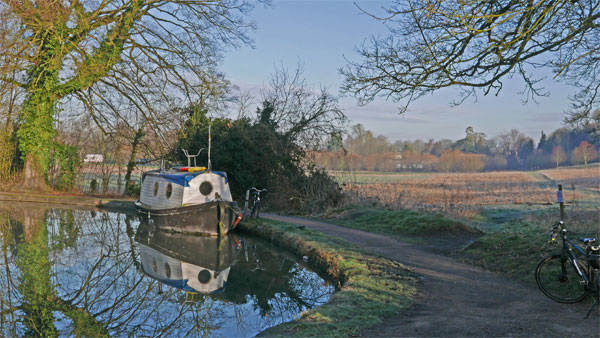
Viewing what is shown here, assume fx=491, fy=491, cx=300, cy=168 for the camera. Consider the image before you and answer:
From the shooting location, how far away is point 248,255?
12211 millimetres

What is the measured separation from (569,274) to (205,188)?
416 inches

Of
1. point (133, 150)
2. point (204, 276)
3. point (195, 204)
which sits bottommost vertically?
point (204, 276)

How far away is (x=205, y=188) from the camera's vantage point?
15141mm

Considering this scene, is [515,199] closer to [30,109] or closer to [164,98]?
[164,98]

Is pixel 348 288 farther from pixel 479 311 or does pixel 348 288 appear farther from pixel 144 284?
pixel 144 284

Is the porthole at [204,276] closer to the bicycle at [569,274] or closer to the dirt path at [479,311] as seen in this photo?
the dirt path at [479,311]

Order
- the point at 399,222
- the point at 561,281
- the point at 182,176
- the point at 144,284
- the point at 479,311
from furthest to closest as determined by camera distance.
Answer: the point at 182,176 < the point at 399,222 < the point at 144,284 < the point at 561,281 < the point at 479,311

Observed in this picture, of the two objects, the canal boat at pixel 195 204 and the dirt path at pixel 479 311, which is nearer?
the dirt path at pixel 479 311

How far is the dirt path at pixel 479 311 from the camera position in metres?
5.50

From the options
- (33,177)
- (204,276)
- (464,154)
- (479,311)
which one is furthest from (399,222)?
(464,154)

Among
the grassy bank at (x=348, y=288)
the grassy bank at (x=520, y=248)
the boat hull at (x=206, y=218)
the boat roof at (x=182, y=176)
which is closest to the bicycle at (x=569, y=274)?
the grassy bank at (x=520, y=248)

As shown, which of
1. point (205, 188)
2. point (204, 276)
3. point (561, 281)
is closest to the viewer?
point (561, 281)

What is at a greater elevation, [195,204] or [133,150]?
[133,150]

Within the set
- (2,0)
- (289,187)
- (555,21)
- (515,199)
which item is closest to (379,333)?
(555,21)
